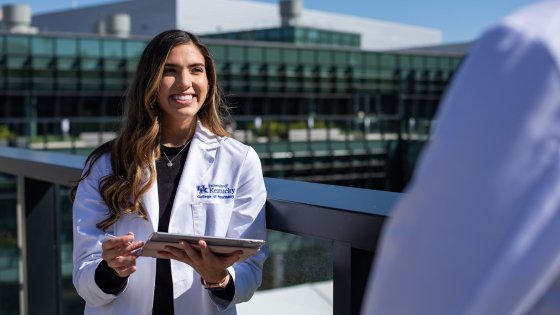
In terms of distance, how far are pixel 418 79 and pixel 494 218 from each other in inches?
1751

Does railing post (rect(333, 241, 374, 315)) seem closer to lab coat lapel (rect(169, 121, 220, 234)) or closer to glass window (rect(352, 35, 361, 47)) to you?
lab coat lapel (rect(169, 121, 220, 234))

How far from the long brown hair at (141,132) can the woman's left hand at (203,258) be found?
39 cm

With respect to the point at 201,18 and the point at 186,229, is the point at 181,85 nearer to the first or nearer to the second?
the point at 186,229

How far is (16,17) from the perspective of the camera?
109 ft

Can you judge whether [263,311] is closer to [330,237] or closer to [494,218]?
[330,237]

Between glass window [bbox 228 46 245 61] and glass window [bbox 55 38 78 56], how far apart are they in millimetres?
8718

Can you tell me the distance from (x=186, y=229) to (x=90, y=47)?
3187cm

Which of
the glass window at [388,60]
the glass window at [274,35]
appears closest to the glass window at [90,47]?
the glass window at [274,35]

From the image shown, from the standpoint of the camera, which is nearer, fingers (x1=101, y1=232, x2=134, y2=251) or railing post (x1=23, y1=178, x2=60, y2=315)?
fingers (x1=101, y1=232, x2=134, y2=251)

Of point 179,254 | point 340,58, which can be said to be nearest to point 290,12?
point 340,58

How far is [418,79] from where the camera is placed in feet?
143

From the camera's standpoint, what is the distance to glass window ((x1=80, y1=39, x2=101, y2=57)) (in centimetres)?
3134

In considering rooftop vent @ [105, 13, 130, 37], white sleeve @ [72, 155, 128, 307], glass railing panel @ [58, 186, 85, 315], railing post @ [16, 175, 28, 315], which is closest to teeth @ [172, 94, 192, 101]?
white sleeve @ [72, 155, 128, 307]

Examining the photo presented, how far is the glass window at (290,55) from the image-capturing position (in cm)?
3666
